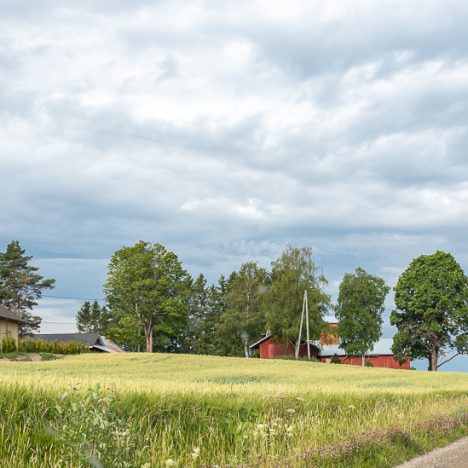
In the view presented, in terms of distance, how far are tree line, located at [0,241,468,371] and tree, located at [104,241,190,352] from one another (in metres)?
0.15

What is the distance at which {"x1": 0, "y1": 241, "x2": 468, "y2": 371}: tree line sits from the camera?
67.8 metres

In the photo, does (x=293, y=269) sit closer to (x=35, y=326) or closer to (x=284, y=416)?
(x=35, y=326)

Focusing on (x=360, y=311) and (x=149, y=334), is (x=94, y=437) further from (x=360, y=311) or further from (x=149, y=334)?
(x=149, y=334)

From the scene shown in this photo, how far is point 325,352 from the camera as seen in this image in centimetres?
9519

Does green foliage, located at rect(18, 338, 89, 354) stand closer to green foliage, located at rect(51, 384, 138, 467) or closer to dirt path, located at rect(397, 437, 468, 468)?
dirt path, located at rect(397, 437, 468, 468)

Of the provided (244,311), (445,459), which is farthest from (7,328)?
(445,459)

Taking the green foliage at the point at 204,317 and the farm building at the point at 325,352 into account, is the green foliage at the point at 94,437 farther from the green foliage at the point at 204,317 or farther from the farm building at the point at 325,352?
the green foliage at the point at 204,317

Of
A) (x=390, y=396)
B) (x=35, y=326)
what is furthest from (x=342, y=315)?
(x=390, y=396)

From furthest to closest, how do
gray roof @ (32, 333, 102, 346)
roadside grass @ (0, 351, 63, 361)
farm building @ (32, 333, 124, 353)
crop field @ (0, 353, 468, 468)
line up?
gray roof @ (32, 333, 102, 346) < farm building @ (32, 333, 124, 353) < roadside grass @ (0, 351, 63, 361) < crop field @ (0, 353, 468, 468)

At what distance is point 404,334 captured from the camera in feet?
222

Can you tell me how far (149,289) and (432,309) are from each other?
42.4m

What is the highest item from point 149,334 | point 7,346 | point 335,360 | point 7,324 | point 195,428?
point 7,324

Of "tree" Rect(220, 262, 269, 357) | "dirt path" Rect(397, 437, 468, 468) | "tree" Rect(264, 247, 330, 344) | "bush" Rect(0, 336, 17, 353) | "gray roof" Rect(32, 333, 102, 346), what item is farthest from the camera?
"gray roof" Rect(32, 333, 102, 346)

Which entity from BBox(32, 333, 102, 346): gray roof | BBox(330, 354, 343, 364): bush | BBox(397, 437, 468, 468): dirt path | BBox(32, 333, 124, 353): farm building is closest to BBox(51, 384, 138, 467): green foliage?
BBox(397, 437, 468, 468): dirt path
